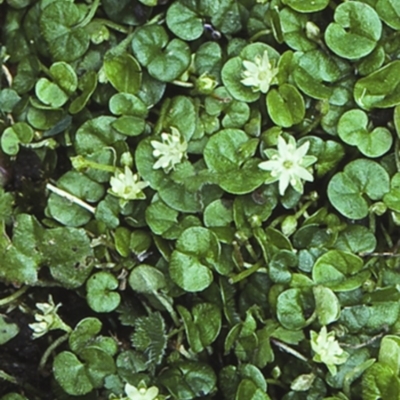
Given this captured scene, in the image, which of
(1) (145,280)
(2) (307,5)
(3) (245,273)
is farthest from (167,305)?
(2) (307,5)

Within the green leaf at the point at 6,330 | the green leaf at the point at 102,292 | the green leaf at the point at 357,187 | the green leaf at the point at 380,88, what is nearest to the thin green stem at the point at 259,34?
the green leaf at the point at 380,88

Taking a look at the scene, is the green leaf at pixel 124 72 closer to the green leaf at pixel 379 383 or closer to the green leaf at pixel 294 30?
the green leaf at pixel 294 30

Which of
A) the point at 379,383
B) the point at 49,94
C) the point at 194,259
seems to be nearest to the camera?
the point at 379,383

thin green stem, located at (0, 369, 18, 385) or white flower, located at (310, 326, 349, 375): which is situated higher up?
white flower, located at (310, 326, 349, 375)

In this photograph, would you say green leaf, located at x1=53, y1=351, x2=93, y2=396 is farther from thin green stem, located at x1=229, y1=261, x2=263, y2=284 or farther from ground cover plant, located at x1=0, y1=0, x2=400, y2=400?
thin green stem, located at x1=229, y1=261, x2=263, y2=284

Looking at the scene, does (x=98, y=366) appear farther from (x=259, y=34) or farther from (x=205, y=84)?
(x=259, y=34)

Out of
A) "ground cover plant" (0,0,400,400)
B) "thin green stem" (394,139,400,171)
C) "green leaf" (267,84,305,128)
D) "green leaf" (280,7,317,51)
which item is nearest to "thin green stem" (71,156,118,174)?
"ground cover plant" (0,0,400,400)

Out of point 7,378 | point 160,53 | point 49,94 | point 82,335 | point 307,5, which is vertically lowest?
point 7,378
